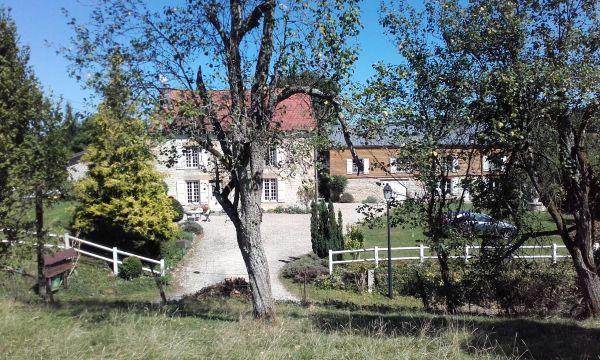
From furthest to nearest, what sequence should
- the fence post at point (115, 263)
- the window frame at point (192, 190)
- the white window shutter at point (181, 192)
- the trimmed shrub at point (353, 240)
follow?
the window frame at point (192, 190) → the white window shutter at point (181, 192) → the trimmed shrub at point (353, 240) → the fence post at point (115, 263)

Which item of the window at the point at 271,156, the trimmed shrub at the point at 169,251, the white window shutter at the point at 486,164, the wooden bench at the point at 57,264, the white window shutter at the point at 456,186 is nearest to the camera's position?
the window at the point at 271,156

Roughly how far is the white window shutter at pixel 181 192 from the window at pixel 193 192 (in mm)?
342

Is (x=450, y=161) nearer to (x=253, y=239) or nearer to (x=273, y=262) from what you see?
(x=253, y=239)

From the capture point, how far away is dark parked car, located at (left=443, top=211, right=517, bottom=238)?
10.5 metres

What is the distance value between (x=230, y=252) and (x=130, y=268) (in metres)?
6.56

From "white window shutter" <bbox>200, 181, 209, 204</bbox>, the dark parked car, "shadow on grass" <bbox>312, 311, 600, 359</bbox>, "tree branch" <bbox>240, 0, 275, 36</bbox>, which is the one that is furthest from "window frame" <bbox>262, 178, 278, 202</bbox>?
"tree branch" <bbox>240, 0, 275, 36</bbox>

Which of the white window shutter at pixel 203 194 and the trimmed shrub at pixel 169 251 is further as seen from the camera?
the white window shutter at pixel 203 194

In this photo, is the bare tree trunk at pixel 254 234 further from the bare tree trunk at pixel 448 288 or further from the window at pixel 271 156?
the bare tree trunk at pixel 448 288

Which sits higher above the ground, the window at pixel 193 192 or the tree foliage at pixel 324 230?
the window at pixel 193 192

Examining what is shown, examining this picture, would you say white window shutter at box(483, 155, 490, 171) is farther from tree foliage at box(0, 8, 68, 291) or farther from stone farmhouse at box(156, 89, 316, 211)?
tree foliage at box(0, 8, 68, 291)

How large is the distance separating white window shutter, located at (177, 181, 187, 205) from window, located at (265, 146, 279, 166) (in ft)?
100

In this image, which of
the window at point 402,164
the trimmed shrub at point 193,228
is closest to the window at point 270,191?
the trimmed shrub at point 193,228

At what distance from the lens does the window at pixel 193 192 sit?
38.0 m

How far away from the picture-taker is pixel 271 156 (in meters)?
7.85
